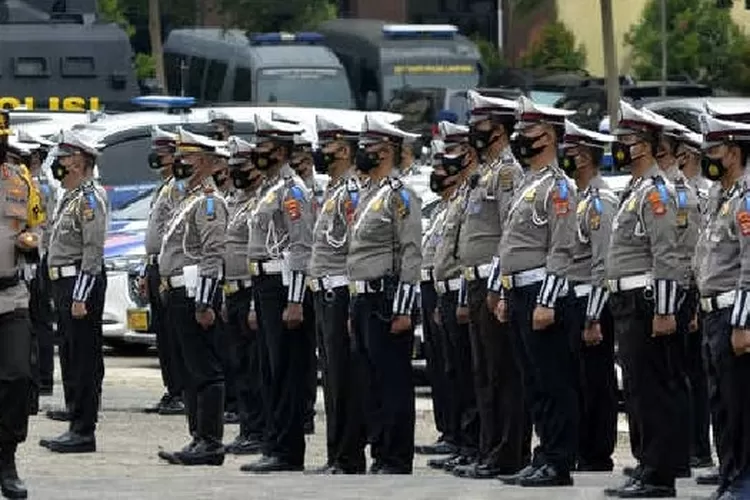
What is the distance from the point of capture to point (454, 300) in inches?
650

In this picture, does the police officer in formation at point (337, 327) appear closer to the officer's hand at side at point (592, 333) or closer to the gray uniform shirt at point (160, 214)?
the officer's hand at side at point (592, 333)

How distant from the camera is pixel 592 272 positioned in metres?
15.3

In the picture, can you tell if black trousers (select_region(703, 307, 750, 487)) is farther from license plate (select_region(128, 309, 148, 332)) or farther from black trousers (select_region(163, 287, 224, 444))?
license plate (select_region(128, 309, 148, 332))

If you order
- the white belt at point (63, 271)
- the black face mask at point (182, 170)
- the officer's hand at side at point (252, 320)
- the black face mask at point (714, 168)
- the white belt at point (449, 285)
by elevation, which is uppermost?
the black face mask at point (714, 168)

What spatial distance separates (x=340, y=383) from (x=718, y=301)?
319 centimetres

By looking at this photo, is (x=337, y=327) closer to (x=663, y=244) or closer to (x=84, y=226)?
(x=663, y=244)

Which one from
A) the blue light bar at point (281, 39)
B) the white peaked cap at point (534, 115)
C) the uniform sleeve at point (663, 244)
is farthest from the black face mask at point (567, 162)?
the blue light bar at point (281, 39)

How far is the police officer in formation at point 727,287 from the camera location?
42.2 feet

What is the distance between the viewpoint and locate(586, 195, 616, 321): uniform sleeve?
15.1 metres

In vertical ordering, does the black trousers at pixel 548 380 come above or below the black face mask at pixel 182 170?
below

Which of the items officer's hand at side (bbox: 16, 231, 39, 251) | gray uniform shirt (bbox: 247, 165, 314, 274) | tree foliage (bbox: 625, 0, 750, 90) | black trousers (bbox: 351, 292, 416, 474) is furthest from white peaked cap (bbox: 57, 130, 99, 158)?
tree foliage (bbox: 625, 0, 750, 90)

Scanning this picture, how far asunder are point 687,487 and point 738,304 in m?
2.04

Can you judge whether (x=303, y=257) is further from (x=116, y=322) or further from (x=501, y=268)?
(x=116, y=322)

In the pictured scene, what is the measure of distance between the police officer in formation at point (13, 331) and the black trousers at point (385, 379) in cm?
215
